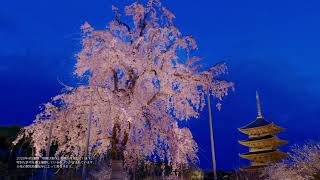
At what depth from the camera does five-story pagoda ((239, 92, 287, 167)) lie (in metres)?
41.6

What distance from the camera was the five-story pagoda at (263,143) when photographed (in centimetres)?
4156

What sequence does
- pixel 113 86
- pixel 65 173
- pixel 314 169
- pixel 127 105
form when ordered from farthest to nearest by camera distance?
pixel 65 173 → pixel 314 169 → pixel 113 86 → pixel 127 105

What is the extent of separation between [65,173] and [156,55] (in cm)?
2251

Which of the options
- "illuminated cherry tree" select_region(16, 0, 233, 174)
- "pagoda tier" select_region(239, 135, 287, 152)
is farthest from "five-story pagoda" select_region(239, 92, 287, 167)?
"illuminated cherry tree" select_region(16, 0, 233, 174)

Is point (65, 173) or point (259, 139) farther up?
point (259, 139)

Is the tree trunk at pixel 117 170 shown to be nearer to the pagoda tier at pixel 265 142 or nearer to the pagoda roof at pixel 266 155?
the pagoda roof at pixel 266 155

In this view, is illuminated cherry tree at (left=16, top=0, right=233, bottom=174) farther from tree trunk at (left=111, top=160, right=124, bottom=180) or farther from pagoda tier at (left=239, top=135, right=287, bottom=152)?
pagoda tier at (left=239, top=135, right=287, bottom=152)

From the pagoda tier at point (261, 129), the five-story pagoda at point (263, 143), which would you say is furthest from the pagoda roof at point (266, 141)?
the pagoda tier at point (261, 129)

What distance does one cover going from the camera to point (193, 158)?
1592 centimetres

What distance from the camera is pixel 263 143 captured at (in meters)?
42.6

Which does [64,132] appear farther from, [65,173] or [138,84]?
[65,173]

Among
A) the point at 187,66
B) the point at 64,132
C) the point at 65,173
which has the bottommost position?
the point at 65,173

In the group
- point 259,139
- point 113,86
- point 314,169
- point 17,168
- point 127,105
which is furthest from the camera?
point 259,139

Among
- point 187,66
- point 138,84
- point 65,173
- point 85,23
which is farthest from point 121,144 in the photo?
point 65,173
